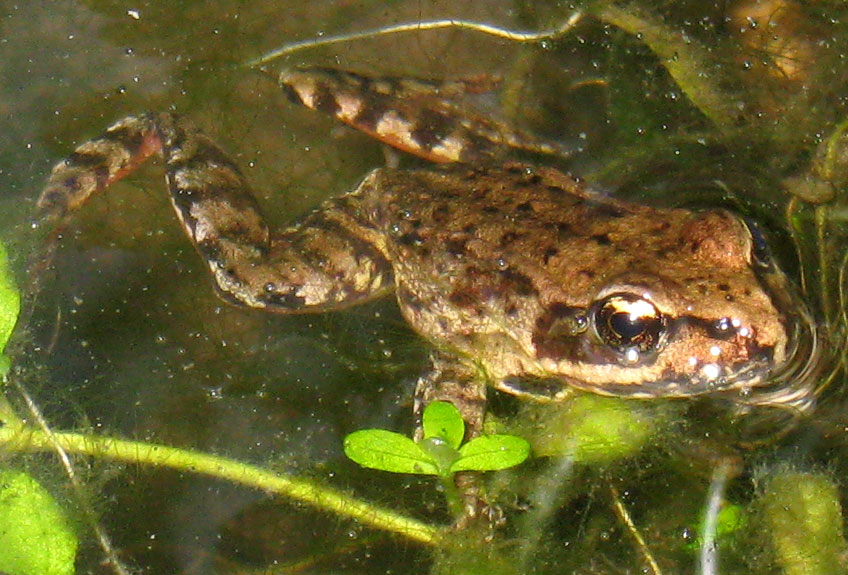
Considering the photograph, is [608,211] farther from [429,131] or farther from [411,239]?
[429,131]

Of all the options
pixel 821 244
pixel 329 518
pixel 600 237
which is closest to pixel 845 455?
pixel 821 244

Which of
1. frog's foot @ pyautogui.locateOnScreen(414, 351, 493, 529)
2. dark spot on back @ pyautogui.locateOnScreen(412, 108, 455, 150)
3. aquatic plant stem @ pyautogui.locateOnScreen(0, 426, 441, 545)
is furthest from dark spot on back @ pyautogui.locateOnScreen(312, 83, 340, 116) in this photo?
aquatic plant stem @ pyautogui.locateOnScreen(0, 426, 441, 545)

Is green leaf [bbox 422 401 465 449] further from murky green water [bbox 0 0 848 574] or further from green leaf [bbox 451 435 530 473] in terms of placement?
murky green water [bbox 0 0 848 574]

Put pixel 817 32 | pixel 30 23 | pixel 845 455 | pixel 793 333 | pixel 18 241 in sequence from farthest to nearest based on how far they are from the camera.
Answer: pixel 30 23
pixel 817 32
pixel 18 241
pixel 845 455
pixel 793 333

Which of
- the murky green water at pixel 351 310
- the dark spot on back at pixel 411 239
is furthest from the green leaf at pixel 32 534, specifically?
the dark spot on back at pixel 411 239

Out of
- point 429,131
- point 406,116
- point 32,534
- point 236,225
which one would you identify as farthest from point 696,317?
point 32,534

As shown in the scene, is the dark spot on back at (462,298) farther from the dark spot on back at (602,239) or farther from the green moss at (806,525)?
the green moss at (806,525)

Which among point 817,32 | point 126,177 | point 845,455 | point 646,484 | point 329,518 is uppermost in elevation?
point 817,32

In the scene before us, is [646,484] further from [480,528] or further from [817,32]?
[817,32]
